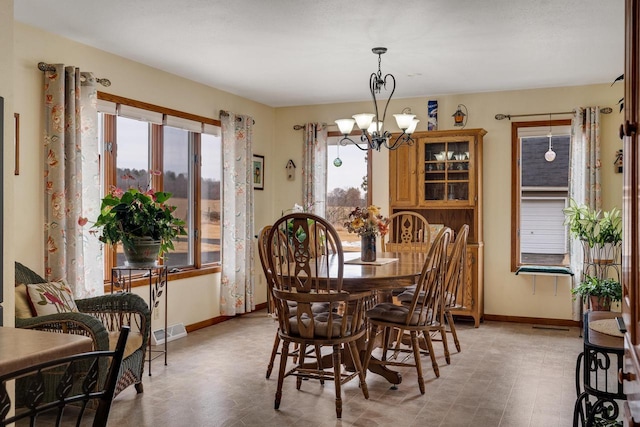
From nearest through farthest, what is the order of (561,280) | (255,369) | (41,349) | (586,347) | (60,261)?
(41,349) < (586,347) < (60,261) < (255,369) < (561,280)

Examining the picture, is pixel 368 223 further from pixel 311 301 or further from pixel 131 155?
Result: pixel 131 155

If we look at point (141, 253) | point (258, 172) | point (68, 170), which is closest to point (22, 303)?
point (141, 253)

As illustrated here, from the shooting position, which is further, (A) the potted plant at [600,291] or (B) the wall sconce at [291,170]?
(B) the wall sconce at [291,170]

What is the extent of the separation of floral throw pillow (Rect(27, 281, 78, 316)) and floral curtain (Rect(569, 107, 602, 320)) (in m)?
4.86

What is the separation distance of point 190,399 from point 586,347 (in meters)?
2.50

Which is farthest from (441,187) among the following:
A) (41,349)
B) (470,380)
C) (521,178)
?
(41,349)

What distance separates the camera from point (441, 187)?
20.2 feet

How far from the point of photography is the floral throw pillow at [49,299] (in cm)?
340

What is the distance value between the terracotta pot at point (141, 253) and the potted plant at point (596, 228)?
4006 millimetres

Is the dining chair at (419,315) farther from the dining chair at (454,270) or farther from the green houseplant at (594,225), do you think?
the green houseplant at (594,225)

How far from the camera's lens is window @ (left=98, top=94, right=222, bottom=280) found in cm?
477

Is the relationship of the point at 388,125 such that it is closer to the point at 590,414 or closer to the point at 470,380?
the point at 470,380

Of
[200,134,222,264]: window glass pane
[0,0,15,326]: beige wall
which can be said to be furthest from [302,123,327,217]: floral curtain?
[0,0,15,326]: beige wall

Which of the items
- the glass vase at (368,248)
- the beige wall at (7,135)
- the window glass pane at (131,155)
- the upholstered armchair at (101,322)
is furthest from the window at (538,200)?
the beige wall at (7,135)
